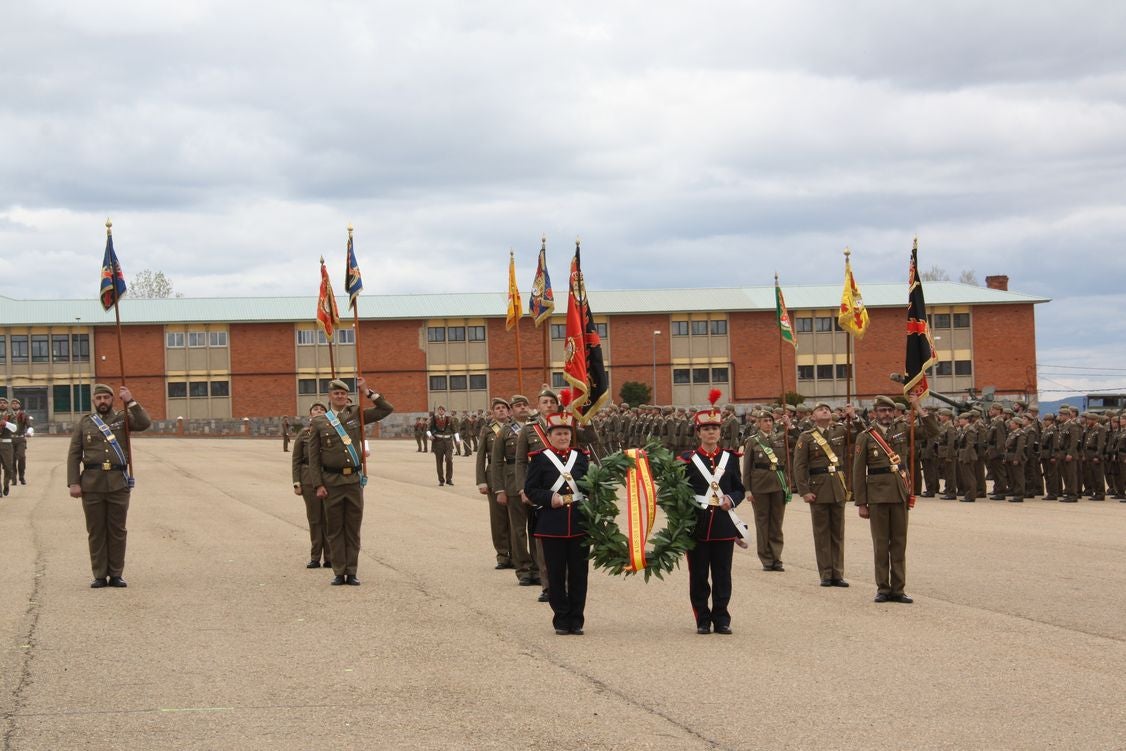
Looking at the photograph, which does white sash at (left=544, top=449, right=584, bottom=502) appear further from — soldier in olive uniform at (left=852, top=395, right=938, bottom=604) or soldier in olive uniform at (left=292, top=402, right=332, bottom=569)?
soldier in olive uniform at (left=292, top=402, right=332, bottom=569)

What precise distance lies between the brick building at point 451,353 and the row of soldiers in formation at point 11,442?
1729 inches

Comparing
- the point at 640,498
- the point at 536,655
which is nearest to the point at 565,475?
the point at 640,498

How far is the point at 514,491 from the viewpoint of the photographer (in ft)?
44.9

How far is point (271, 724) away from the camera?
23.6 ft

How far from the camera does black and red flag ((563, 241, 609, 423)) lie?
463 inches

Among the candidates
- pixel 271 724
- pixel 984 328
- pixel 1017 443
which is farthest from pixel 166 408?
pixel 271 724

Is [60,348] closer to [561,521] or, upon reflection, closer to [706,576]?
[561,521]

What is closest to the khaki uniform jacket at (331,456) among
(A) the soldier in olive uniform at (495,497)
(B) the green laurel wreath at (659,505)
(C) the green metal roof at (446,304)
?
(A) the soldier in olive uniform at (495,497)

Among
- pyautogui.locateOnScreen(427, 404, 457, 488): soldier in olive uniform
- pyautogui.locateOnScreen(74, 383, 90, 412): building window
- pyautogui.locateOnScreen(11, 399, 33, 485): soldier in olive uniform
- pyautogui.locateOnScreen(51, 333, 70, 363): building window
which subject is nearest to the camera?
pyautogui.locateOnScreen(11, 399, 33, 485): soldier in olive uniform

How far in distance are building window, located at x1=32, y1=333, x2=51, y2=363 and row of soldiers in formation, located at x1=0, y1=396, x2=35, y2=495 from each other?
4725 cm

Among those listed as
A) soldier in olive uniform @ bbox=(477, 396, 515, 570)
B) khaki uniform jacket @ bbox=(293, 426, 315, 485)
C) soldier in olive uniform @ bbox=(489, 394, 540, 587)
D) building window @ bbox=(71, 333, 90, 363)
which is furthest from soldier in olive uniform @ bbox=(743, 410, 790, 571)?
building window @ bbox=(71, 333, 90, 363)

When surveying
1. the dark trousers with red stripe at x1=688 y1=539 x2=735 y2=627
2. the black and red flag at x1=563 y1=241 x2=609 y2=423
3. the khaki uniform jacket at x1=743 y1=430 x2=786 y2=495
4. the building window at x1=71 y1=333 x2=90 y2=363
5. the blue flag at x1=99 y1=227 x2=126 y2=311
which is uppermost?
the building window at x1=71 y1=333 x2=90 y2=363

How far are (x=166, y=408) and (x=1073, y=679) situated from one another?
7263 cm

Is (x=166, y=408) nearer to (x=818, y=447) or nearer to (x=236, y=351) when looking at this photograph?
(x=236, y=351)
